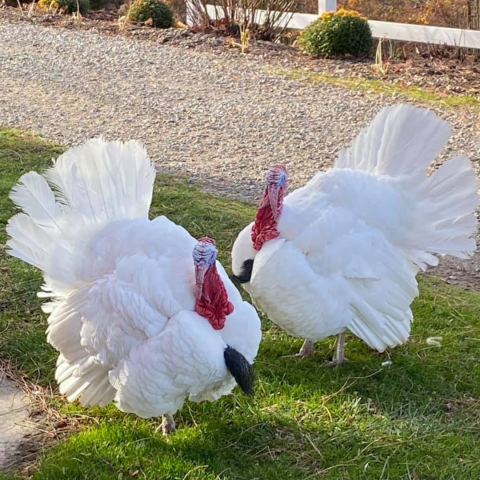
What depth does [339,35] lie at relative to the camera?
40.9 ft

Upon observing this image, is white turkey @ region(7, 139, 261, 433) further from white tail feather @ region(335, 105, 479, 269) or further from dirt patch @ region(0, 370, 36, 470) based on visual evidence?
white tail feather @ region(335, 105, 479, 269)

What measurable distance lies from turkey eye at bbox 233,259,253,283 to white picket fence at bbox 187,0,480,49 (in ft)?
29.0

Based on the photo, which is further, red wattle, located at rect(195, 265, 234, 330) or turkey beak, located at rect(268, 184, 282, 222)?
turkey beak, located at rect(268, 184, 282, 222)

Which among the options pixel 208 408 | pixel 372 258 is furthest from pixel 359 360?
pixel 208 408

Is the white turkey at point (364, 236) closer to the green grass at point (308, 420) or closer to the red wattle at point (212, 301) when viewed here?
the green grass at point (308, 420)

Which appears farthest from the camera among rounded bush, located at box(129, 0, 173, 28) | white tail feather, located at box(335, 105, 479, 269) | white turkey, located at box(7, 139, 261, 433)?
rounded bush, located at box(129, 0, 173, 28)

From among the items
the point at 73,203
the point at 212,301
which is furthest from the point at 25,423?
the point at 212,301

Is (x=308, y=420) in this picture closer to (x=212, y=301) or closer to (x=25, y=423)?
(x=212, y=301)

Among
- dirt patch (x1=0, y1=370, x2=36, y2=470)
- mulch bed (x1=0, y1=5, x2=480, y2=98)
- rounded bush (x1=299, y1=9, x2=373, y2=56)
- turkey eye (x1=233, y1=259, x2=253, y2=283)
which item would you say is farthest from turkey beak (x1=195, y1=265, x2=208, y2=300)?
rounded bush (x1=299, y1=9, x2=373, y2=56)

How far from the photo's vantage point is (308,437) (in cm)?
415

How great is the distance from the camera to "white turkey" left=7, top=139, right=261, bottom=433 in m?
3.72

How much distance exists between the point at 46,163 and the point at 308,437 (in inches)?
187

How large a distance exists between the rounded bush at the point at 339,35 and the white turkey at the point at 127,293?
8644 mm

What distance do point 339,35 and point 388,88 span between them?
1.87 m
